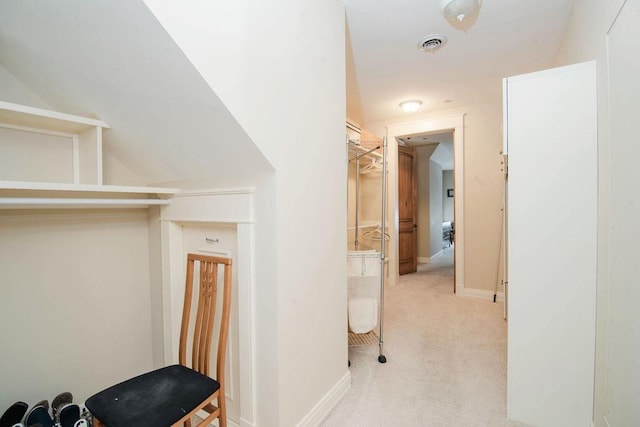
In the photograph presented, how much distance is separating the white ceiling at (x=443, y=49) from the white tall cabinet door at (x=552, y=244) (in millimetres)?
891

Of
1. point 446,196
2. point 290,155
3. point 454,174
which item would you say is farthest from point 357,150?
point 446,196

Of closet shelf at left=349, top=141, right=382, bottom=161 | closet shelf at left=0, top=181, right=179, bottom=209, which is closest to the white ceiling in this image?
closet shelf at left=349, top=141, right=382, bottom=161

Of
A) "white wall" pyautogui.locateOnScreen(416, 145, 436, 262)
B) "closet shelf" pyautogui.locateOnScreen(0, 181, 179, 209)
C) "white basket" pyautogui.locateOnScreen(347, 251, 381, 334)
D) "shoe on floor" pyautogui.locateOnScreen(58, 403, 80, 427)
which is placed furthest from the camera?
"white wall" pyautogui.locateOnScreen(416, 145, 436, 262)

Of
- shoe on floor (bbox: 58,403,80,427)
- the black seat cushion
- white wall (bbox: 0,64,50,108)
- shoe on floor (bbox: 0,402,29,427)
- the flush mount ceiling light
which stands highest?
the flush mount ceiling light

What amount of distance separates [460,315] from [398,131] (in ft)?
8.84

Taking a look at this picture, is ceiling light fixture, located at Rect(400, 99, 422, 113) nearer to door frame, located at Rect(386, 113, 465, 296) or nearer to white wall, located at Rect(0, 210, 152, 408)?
door frame, located at Rect(386, 113, 465, 296)

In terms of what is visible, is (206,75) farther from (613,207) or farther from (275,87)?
(613,207)

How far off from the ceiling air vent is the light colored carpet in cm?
259

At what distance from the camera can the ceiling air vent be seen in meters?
2.32

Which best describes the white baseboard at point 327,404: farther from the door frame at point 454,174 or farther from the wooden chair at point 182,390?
the door frame at point 454,174

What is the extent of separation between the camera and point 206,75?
107cm

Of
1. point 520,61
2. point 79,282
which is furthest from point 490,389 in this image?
point 520,61

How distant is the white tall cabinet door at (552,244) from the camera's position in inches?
57.2

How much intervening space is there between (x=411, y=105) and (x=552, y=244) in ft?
9.00
